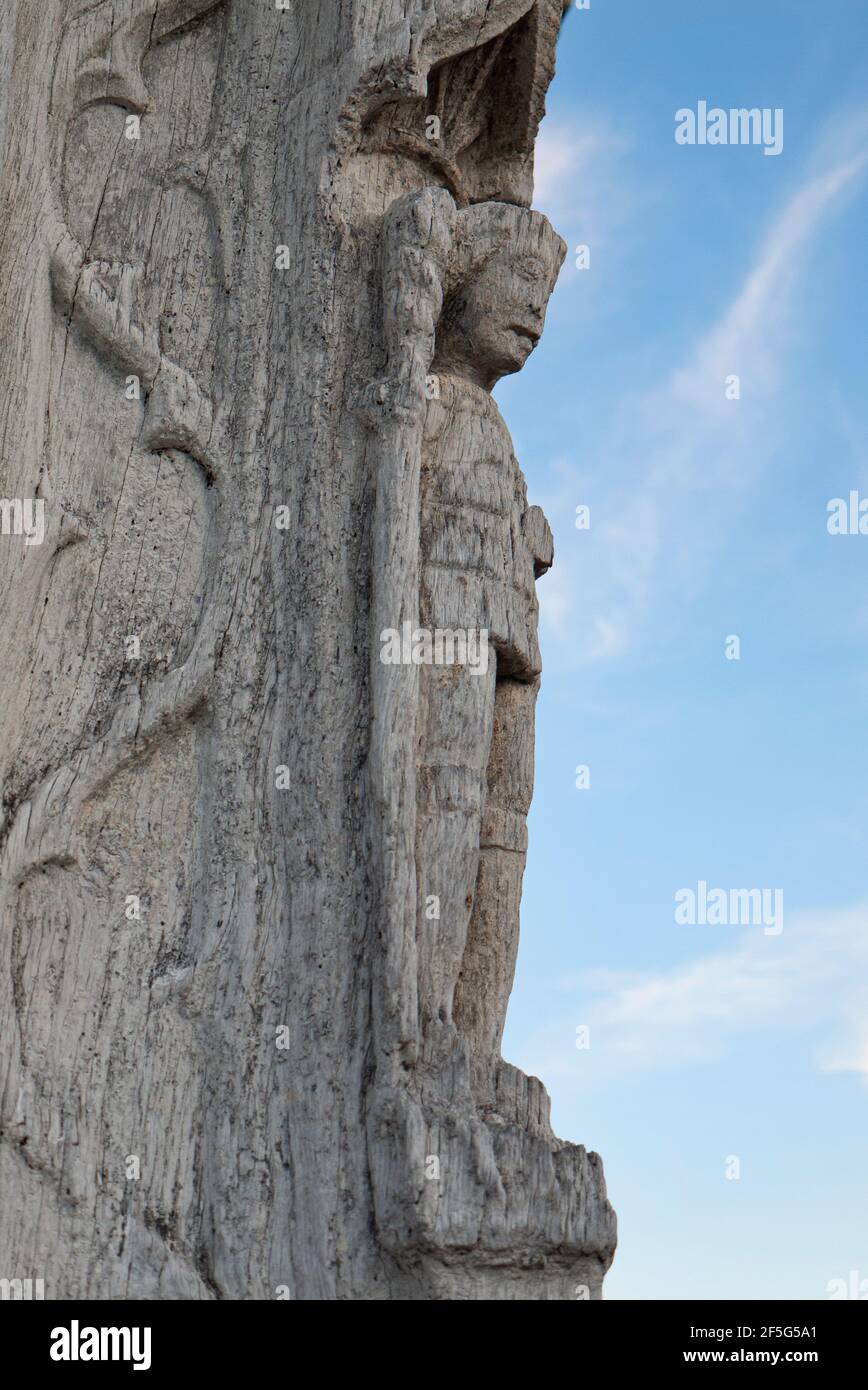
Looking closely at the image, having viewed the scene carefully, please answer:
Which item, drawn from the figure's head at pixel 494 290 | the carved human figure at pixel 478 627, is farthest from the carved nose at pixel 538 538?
the figure's head at pixel 494 290

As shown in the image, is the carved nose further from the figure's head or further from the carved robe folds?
the figure's head

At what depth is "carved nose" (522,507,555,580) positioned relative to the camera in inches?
209

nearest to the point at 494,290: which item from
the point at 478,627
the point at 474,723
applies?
the point at 478,627

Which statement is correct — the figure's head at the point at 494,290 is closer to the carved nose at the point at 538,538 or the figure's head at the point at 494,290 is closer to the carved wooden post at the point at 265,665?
the carved wooden post at the point at 265,665

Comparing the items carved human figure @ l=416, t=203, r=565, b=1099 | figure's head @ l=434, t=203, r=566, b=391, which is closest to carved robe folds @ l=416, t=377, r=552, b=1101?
carved human figure @ l=416, t=203, r=565, b=1099

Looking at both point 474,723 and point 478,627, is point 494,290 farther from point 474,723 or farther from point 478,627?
point 474,723

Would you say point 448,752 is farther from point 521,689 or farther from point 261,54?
point 261,54

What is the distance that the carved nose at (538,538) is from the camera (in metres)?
5.30

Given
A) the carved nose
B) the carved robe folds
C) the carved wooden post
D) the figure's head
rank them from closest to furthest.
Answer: the carved wooden post → the carved robe folds → the figure's head → the carved nose

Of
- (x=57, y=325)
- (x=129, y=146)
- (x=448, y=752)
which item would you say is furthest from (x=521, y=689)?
(x=129, y=146)

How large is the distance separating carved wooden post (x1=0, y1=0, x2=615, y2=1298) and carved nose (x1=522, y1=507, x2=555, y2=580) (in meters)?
0.02

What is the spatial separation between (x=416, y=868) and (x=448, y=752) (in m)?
0.38

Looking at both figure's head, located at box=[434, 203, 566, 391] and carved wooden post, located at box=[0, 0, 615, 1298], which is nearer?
carved wooden post, located at box=[0, 0, 615, 1298]

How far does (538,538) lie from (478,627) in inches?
25.7
